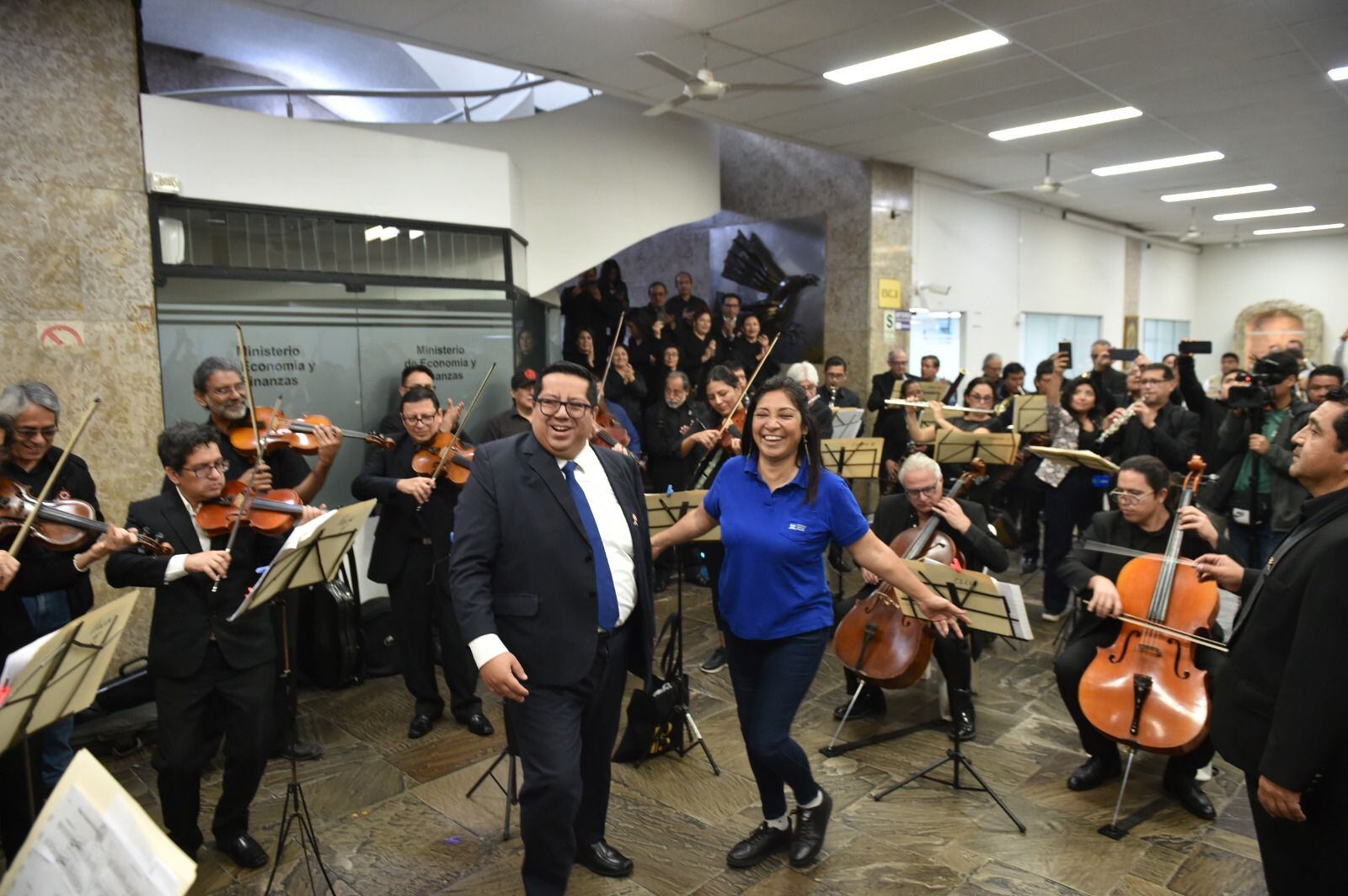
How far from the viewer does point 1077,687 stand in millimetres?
3314

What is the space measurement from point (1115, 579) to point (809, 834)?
1.67 meters

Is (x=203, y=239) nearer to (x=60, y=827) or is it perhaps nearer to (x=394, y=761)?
(x=394, y=761)

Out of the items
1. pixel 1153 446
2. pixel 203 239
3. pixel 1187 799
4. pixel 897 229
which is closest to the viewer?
pixel 1187 799

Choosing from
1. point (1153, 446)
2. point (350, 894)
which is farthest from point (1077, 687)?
point (350, 894)

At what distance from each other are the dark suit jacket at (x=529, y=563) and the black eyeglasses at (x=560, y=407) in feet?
0.38

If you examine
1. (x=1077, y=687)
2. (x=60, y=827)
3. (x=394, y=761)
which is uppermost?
(x=60, y=827)

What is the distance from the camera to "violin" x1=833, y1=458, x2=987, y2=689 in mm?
3502

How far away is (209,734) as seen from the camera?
8.89ft

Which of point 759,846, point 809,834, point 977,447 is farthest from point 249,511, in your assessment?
point 977,447

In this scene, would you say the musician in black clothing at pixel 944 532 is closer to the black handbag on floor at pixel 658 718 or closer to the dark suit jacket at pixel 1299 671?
the black handbag on floor at pixel 658 718

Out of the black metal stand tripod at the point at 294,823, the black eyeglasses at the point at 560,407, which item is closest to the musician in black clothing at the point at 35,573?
the black metal stand tripod at the point at 294,823

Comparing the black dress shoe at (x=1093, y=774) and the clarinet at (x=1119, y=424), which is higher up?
the clarinet at (x=1119, y=424)

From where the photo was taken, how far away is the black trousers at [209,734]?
103 inches

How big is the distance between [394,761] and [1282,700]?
3.23 metres
